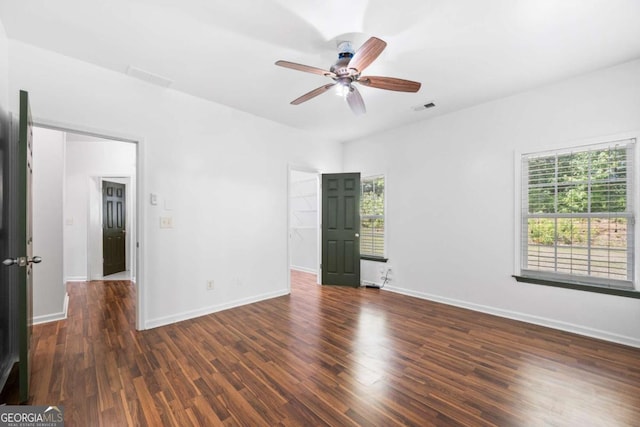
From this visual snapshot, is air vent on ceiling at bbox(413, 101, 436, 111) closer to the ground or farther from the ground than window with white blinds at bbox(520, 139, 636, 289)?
farther from the ground

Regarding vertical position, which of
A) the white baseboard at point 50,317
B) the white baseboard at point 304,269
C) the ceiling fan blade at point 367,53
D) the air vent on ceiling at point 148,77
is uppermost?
the air vent on ceiling at point 148,77

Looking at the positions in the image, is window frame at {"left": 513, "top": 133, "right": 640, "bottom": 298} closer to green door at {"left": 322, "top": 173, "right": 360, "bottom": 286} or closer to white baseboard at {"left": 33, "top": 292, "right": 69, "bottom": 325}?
green door at {"left": 322, "top": 173, "right": 360, "bottom": 286}

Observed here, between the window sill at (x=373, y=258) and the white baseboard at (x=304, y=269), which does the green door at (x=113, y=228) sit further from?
the window sill at (x=373, y=258)

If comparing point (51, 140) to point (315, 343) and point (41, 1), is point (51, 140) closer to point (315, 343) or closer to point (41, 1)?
point (41, 1)

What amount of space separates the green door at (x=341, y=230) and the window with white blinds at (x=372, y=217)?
22 centimetres

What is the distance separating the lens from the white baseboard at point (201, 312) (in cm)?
319

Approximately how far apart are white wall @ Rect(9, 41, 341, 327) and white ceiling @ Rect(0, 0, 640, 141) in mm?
240

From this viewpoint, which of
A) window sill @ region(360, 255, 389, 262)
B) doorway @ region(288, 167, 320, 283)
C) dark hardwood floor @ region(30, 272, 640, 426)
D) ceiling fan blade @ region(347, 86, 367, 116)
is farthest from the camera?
doorway @ region(288, 167, 320, 283)

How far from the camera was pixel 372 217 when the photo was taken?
16.9ft

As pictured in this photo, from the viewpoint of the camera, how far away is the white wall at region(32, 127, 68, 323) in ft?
10.8

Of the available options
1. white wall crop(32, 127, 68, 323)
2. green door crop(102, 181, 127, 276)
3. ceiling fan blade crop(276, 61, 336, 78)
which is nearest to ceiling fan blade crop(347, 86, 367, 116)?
ceiling fan blade crop(276, 61, 336, 78)

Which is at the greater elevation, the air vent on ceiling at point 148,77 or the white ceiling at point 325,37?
the white ceiling at point 325,37

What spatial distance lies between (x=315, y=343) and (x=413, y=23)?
295 cm

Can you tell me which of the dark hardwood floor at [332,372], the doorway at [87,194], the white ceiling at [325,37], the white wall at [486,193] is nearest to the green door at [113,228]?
the doorway at [87,194]
